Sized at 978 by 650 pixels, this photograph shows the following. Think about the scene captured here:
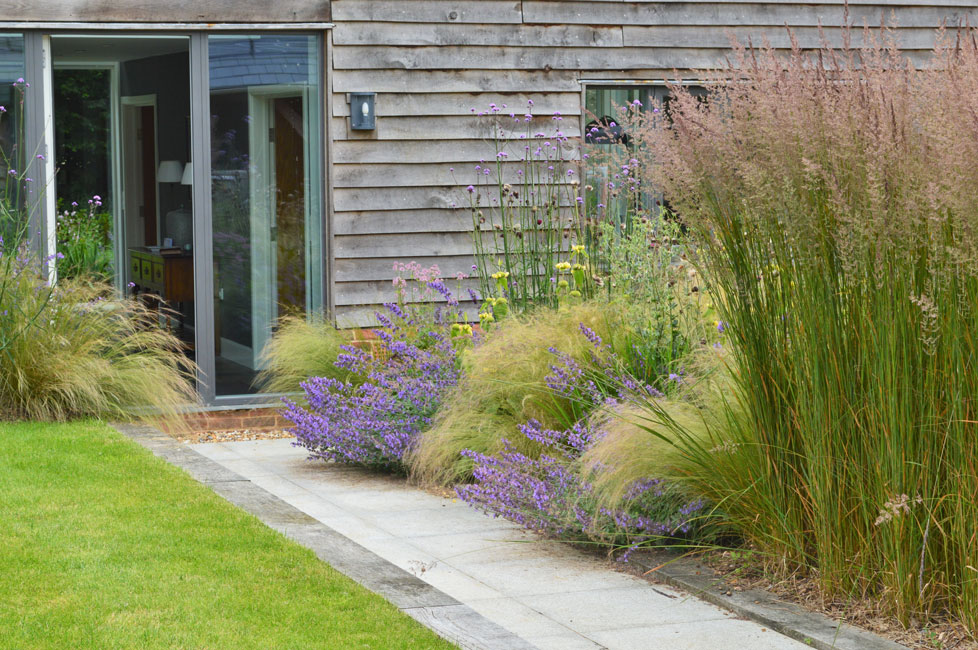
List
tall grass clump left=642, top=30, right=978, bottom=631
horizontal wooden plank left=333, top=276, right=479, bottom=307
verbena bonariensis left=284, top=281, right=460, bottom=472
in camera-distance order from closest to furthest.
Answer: tall grass clump left=642, top=30, right=978, bottom=631 < verbena bonariensis left=284, top=281, right=460, bottom=472 < horizontal wooden plank left=333, top=276, right=479, bottom=307

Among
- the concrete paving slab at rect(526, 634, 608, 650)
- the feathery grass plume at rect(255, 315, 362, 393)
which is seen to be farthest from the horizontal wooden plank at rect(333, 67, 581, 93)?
the concrete paving slab at rect(526, 634, 608, 650)

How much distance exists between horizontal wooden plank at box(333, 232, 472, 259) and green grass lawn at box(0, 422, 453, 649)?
2688 mm

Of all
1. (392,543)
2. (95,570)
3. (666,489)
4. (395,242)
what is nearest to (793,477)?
(666,489)

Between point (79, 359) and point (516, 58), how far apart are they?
3.30 metres

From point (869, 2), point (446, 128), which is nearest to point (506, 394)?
point (446, 128)

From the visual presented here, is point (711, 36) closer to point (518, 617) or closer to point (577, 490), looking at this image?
point (577, 490)

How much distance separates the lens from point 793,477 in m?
3.77

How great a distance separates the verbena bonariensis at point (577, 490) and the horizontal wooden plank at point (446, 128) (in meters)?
3.09

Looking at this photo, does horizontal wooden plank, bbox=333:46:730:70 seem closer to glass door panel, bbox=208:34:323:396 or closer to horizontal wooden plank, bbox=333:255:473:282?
glass door panel, bbox=208:34:323:396

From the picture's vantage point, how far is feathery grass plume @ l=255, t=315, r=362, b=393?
7.23 metres

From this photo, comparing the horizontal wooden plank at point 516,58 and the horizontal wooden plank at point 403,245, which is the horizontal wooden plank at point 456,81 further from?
the horizontal wooden plank at point 403,245

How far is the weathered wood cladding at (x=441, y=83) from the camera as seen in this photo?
7.93m

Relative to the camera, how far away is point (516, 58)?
8.27 m

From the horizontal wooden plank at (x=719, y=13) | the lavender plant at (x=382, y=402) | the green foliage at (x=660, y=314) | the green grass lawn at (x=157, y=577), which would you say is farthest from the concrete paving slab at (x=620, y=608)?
the horizontal wooden plank at (x=719, y=13)
